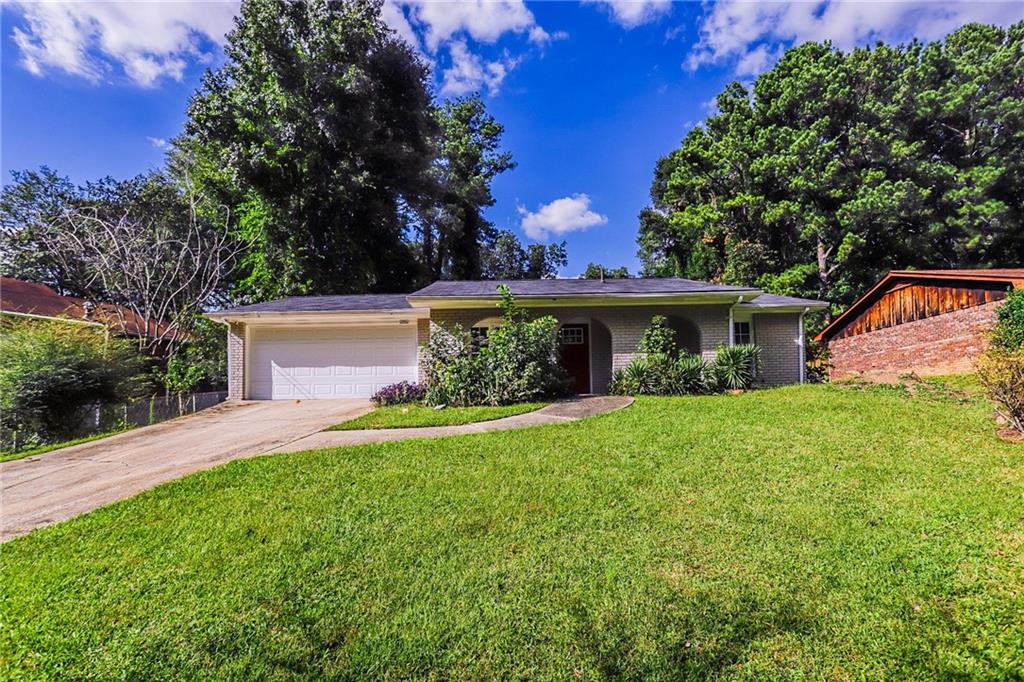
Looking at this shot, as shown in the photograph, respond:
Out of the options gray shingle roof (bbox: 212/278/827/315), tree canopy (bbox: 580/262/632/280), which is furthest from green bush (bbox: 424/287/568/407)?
tree canopy (bbox: 580/262/632/280)

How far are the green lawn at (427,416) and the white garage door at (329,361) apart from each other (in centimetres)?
272

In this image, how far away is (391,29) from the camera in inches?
667

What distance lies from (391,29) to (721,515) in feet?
68.1

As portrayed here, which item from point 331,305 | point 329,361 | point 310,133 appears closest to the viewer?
point 329,361

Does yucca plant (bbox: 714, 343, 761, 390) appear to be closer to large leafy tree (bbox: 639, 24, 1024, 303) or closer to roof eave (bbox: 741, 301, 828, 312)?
roof eave (bbox: 741, 301, 828, 312)

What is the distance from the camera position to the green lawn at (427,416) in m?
7.38

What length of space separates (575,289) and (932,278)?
1103cm

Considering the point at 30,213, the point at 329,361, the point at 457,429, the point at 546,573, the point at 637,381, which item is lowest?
the point at 546,573

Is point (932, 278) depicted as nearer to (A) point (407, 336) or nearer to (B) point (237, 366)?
(A) point (407, 336)

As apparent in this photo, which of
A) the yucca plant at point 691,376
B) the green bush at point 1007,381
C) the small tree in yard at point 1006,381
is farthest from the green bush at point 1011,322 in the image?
the yucca plant at point 691,376

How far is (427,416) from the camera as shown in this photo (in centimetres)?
803

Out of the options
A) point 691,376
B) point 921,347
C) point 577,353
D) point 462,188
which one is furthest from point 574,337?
point 462,188

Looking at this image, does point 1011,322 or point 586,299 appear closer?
point 1011,322

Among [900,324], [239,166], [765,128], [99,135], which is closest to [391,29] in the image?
[239,166]
